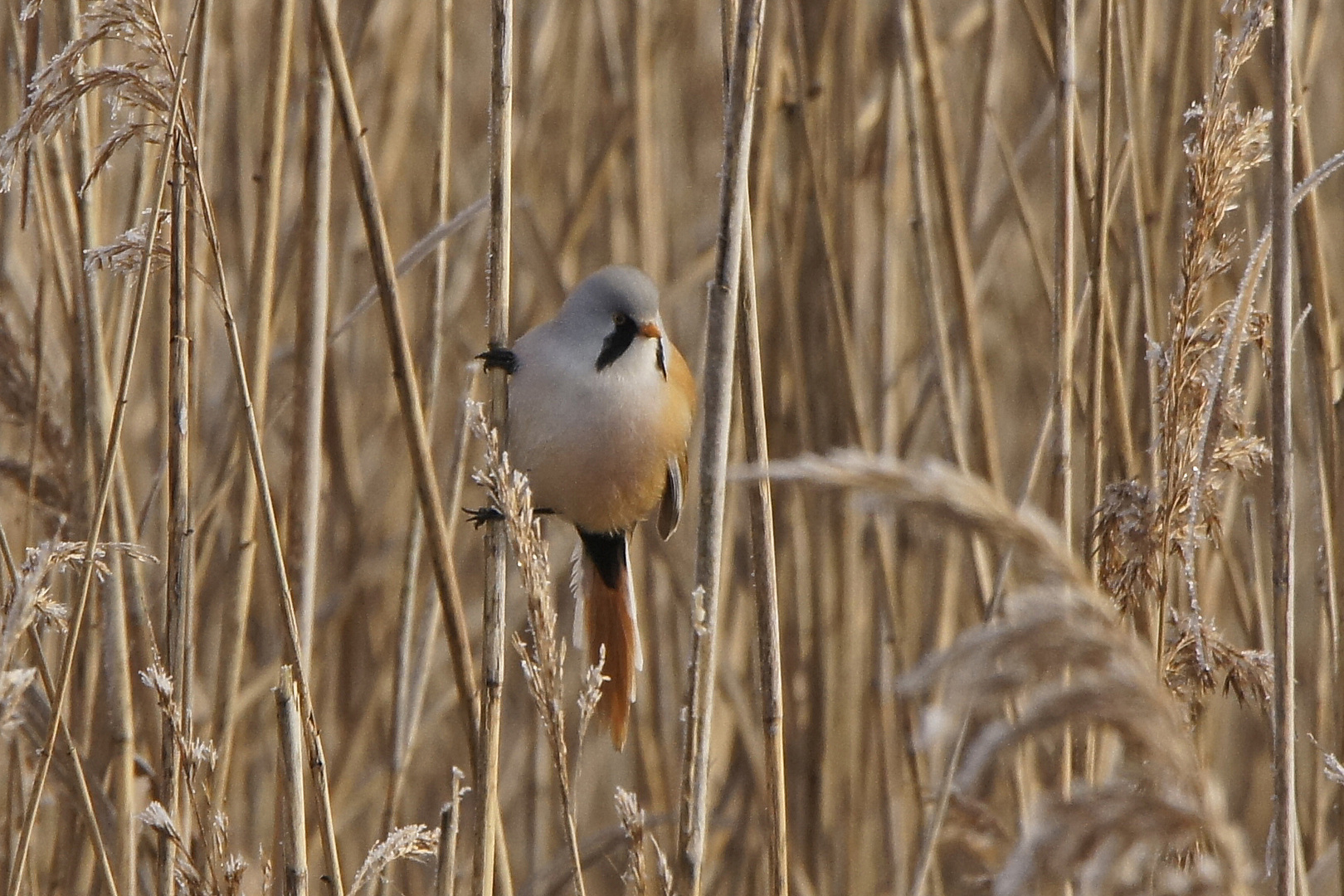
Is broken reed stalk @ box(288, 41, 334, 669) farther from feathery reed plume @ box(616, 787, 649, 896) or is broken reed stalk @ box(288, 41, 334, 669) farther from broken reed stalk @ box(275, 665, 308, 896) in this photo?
feathery reed plume @ box(616, 787, 649, 896)

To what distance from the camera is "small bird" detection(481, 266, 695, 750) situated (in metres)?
2.07

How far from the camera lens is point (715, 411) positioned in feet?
4.71

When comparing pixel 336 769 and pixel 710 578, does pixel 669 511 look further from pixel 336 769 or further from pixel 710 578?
pixel 710 578

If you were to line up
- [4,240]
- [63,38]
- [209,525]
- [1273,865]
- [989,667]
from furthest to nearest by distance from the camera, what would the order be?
[4,240], [209,525], [63,38], [1273,865], [989,667]

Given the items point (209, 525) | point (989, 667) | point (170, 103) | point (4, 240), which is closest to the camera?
point (989, 667)

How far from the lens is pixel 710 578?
4.79ft

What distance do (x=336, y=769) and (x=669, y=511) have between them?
84cm

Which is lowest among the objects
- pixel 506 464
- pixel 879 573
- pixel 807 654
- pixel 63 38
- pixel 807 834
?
pixel 807 834

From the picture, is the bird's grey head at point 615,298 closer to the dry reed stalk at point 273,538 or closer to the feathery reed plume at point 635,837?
the dry reed stalk at point 273,538

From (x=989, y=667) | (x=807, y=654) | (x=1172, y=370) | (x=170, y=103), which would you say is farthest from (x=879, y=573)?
(x=989, y=667)

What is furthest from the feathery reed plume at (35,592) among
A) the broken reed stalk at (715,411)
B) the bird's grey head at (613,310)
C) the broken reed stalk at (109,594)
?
the bird's grey head at (613,310)

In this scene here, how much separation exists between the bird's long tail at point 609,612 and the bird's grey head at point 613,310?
1.39 feet

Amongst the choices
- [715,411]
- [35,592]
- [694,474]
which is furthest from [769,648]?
[694,474]

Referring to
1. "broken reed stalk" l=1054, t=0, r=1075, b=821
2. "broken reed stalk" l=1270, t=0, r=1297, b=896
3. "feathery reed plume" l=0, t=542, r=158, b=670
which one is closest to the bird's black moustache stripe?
"broken reed stalk" l=1054, t=0, r=1075, b=821
